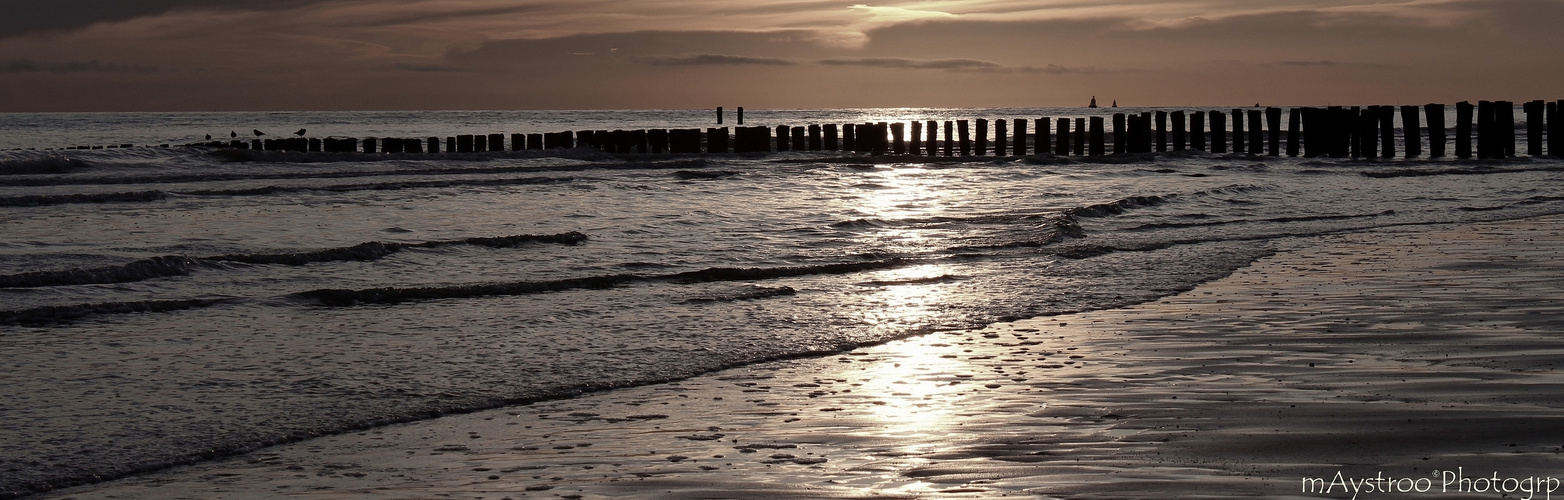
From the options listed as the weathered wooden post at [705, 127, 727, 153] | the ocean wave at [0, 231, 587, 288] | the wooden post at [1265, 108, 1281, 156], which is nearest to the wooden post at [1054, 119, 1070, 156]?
the wooden post at [1265, 108, 1281, 156]

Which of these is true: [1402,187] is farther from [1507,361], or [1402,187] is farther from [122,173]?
[122,173]

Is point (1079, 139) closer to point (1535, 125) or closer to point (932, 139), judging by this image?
point (932, 139)

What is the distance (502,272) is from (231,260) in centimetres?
193

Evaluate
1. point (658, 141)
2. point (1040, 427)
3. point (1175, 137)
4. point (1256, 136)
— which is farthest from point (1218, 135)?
point (1040, 427)

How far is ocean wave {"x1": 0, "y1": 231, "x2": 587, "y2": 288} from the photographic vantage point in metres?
8.40

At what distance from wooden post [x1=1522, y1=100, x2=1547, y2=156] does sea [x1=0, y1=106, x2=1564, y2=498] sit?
28.4ft

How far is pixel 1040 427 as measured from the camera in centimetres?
458

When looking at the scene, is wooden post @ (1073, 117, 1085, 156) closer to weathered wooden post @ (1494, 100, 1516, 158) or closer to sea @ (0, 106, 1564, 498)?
weathered wooden post @ (1494, 100, 1516, 158)

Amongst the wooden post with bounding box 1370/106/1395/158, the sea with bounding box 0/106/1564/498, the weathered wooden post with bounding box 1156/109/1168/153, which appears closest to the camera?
the sea with bounding box 0/106/1564/498

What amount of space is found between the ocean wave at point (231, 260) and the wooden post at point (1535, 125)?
78.2 feet

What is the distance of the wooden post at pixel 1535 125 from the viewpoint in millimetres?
27969

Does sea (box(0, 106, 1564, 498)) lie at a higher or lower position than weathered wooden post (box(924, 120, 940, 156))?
lower

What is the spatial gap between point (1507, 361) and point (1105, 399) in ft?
6.06

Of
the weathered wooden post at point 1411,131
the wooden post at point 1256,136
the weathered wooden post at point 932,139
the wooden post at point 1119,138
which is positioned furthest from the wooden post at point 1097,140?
the weathered wooden post at point 1411,131
